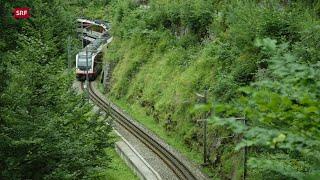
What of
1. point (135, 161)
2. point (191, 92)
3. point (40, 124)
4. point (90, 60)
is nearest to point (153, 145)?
point (135, 161)

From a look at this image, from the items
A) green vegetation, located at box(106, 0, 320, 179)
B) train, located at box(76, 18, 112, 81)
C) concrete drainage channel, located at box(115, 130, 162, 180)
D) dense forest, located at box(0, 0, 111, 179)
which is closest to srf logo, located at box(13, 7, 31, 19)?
train, located at box(76, 18, 112, 81)

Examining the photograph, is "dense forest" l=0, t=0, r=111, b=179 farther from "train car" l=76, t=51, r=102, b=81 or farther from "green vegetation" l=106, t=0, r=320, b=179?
"train car" l=76, t=51, r=102, b=81

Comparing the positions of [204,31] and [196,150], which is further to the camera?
[204,31]

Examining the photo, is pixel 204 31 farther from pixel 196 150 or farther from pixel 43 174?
pixel 43 174

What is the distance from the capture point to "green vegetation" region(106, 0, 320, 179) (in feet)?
16.4

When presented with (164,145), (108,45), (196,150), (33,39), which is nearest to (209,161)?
(196,150)

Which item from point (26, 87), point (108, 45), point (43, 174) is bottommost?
point (108, 45)

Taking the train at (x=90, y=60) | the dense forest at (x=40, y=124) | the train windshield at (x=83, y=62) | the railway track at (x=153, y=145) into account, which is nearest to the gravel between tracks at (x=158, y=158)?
the railway track at (x=153, y=145)

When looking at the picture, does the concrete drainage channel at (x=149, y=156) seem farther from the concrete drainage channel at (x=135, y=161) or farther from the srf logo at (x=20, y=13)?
the srf logo at (x=20, y=13)

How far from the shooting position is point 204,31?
3030cm

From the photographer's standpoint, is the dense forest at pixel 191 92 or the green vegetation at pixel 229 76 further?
the dense forest at pixel 191 92

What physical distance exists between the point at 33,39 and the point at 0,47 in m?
15.8

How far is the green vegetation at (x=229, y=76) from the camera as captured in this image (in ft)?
16.4

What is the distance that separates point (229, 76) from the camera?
22.7 metres
